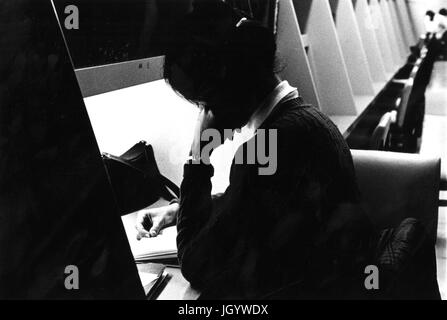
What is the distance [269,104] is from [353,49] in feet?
7.38

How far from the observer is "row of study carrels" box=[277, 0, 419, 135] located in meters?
2.16

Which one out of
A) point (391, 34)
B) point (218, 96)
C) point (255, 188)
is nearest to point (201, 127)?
point (218, 96)

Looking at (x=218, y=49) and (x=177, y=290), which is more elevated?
(x=218, y=49)

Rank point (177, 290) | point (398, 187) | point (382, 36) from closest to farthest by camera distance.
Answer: point (177, 290), point (398, 187), point (382, 36)

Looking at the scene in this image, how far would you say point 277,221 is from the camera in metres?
1.06

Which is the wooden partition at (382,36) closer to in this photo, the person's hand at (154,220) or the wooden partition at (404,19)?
the wooden partition at (404,19)

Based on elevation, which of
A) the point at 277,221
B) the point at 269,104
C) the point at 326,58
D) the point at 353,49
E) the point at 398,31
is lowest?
the point at 398,31

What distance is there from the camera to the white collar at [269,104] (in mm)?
1097

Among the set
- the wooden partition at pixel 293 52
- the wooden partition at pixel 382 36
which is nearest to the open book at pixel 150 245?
the wooden partition at pixel 293 52

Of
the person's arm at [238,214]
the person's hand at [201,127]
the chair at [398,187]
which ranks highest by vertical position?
the person's hand at [201,127]

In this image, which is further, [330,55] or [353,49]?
[353,49]

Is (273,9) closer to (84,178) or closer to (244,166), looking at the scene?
(244,166)

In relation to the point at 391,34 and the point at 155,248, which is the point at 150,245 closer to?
the point at 155,248

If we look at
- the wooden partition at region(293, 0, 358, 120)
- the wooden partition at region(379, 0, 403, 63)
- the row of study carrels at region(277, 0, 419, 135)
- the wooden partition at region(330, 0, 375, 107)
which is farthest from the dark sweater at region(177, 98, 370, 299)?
the wooden partition at region(379, 0, 403, 63)
